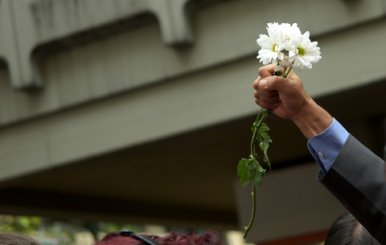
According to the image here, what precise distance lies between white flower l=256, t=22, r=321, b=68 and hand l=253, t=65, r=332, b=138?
0.05 metres

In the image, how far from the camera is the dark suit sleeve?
2725 mm

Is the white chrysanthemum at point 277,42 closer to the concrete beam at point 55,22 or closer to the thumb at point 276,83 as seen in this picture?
the thumb at point 276,83

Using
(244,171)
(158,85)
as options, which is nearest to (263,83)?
(244,171)

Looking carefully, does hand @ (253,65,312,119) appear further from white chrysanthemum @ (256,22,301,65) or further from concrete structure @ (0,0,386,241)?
concrete structure @ (0,0,386,241)

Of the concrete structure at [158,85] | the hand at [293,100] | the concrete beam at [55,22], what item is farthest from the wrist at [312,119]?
the concrete beam at [55,22]

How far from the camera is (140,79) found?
9.74m

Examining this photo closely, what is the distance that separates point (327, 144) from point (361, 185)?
14 centimetres

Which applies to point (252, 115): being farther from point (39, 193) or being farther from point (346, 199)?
point (346, 199)

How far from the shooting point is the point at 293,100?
2799 mm

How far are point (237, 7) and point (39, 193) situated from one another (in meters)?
4.21

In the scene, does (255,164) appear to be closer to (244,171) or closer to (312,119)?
(244,171)

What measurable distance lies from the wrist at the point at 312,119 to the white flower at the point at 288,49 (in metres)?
0.13

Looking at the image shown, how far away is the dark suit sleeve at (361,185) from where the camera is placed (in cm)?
272

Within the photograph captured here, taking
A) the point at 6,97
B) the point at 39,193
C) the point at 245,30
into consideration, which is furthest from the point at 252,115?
the point at 39,193
